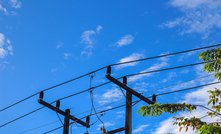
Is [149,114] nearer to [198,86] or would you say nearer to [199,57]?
[199,57]

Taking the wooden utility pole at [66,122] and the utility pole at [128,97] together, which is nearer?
the utility pole at [128,97]

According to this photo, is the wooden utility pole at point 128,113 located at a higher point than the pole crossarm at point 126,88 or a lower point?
lower

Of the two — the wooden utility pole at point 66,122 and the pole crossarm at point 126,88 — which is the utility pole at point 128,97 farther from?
the wooden utility pole at point 66,122

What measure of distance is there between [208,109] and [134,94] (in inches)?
201

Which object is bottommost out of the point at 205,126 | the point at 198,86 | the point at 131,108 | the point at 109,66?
the point at 205,126

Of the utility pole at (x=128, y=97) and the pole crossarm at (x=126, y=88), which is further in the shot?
the pole crossarm at (x=126, y=88)

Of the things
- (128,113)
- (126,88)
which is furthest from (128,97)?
(128,113)

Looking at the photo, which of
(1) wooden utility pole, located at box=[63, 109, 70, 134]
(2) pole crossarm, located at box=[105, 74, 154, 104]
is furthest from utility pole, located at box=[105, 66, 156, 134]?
(1) wooden utility pole, located at box=[63, 109, 70, 134]

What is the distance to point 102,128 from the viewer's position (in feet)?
51.8

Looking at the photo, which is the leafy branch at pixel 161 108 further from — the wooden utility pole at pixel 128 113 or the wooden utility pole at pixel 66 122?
the wooden utility pole at pixel 66 122

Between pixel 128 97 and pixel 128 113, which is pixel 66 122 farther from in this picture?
pixel 128 113

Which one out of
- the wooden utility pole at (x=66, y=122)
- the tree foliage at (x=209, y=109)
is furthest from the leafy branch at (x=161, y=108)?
the wooden utility pole at (x=66, y=122)

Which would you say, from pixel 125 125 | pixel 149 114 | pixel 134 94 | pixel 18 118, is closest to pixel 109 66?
pixel 134 94

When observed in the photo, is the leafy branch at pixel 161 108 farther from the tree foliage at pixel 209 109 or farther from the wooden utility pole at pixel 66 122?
the wooden utility pole at pixel 66 122
